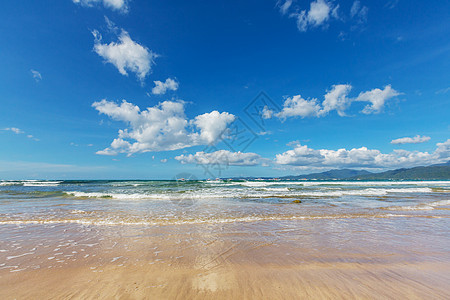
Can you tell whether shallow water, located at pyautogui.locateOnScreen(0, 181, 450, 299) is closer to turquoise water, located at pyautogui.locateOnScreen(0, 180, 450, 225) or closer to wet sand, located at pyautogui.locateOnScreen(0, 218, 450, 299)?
wet sand, located at pyautogui.locateOnScreen(0, 218, 450, 299)

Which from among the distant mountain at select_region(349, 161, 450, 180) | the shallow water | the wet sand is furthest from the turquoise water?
the distant mountain at select_region(349, 161, 450, 180)

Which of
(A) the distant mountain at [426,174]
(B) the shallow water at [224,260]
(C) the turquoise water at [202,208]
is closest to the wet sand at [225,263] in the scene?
(B) the shallow water at [224,260]

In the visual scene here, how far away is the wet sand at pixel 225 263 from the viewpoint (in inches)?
138

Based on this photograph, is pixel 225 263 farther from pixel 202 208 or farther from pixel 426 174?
pixel 426 174

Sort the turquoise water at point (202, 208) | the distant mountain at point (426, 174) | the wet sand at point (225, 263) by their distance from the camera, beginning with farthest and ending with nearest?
the distant mountain at point (426, 174) → the turquoise water at point (202, 208) → the wet sand at point (225, 263)

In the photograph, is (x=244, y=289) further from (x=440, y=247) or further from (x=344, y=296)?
(x=440, y=247)

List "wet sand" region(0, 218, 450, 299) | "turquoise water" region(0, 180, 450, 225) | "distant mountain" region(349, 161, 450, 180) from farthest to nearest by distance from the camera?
"distant mountain" region(349, 161, 450, 180)
"turquoise water" region(0, 180, 450, 225)
"wet sand" region(0, 218, 450, 299)

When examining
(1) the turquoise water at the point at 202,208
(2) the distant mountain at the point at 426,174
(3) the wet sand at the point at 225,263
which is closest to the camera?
(3) the wet sand at the point at 225,263

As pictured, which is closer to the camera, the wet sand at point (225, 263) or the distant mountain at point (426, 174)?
the wet sand at point (225, 263)

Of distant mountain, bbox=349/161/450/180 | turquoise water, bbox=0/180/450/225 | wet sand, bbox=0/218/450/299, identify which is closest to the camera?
wet sand, bbox=0/218/450/299

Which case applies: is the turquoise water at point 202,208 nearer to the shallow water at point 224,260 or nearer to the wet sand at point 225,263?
the shallow water at point 224,260

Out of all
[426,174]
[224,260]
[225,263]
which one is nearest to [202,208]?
[224,260]

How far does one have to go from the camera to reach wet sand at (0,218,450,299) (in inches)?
138

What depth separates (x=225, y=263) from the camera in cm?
468
